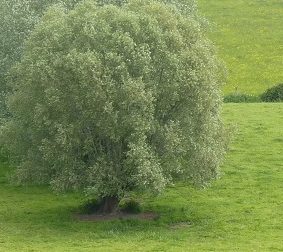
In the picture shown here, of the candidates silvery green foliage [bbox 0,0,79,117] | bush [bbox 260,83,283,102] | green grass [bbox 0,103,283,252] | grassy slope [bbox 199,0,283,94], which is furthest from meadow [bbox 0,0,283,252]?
grassy slope [bbox 199,0,283,94]

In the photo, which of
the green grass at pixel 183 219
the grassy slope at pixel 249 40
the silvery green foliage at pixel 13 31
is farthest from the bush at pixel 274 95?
the silvery green foliage at pixel 13 31

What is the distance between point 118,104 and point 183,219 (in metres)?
7.12

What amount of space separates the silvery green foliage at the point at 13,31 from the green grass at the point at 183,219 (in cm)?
674

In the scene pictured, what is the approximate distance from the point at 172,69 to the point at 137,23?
2.82 metres

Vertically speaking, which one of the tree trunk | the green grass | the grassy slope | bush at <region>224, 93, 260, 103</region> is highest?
the grassy slope

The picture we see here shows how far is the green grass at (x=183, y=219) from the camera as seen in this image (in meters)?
35.8

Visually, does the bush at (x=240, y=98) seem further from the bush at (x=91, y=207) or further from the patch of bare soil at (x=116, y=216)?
the patch of bare soil at (x=116, y=216)

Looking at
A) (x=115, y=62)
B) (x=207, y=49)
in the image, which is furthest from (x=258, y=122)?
(x=115, y=62)

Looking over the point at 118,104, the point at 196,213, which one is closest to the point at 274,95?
the point at 196,213

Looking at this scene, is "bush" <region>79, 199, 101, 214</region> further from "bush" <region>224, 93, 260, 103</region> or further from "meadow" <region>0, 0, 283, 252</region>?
"bush" <region>224, 93, 260, 103</region>

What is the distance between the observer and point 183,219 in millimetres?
40500

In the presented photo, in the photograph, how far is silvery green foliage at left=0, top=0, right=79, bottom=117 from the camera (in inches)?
1853

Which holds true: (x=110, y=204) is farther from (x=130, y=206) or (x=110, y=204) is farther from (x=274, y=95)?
(x=274, y=95)

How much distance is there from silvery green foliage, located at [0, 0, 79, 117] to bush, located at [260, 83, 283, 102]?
2627 cm
